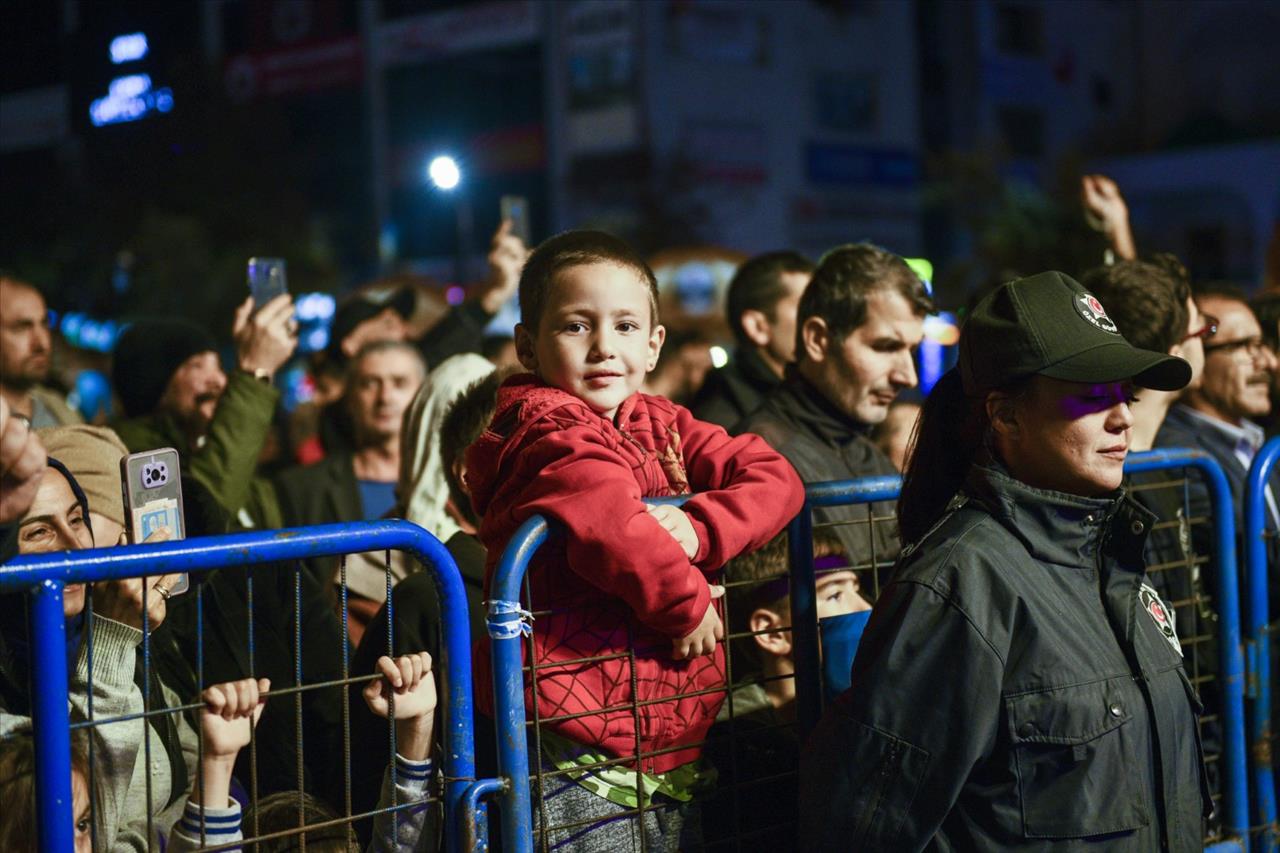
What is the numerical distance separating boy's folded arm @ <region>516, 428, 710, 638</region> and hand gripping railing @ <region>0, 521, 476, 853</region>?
0.82ft

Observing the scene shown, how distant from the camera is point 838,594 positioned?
3.52 meters

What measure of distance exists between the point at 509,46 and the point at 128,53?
40.4 m

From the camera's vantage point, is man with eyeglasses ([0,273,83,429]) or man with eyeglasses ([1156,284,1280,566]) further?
man with eyeglasses ([0,273,83,429])

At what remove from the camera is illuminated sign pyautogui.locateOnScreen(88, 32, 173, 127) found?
7203 mm

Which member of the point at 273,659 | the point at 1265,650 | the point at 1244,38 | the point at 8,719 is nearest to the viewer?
the point at 8,719

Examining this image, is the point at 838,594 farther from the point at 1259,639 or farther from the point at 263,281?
the point at 263,281

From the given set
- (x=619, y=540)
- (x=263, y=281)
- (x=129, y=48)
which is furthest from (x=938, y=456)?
(x=129, y=48)

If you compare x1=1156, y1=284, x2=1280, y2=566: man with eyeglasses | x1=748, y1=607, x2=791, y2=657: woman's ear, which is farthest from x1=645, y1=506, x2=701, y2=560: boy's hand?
x1=1156, y1=284, x2=1280, y2=566: man with eyeglasses

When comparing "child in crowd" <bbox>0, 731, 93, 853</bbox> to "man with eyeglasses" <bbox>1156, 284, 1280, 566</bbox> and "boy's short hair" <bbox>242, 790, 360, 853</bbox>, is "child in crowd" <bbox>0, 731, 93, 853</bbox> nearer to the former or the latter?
"boy's short hair" <bbox>242, 790, 360, 853</bbox>

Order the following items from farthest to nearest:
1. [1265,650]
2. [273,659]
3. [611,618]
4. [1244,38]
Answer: [1244,38] → [1265,650] → [273,659] → [611,618]

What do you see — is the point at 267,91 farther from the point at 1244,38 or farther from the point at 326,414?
the point at 326,414

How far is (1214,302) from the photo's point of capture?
5.16m

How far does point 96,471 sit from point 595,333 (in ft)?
5.52

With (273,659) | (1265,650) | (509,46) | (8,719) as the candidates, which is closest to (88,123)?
(273,659)
